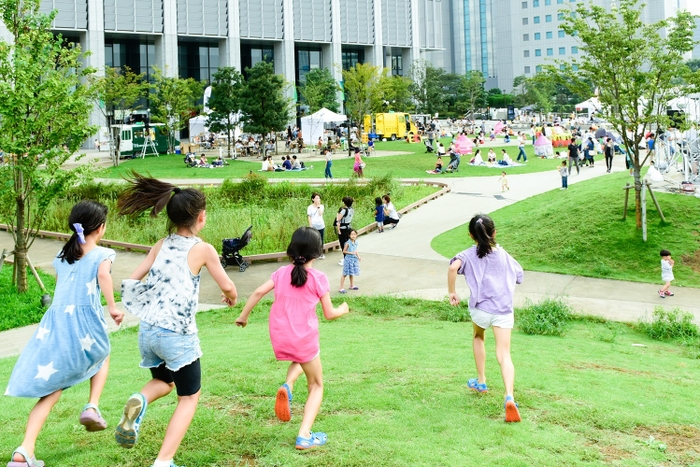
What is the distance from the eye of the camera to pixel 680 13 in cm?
1666

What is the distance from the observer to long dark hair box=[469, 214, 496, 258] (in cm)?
623

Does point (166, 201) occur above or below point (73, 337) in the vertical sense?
above

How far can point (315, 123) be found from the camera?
49250 mm

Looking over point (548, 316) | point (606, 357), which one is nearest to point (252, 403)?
point (606, 357)

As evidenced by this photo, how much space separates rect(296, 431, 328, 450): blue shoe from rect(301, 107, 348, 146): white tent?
44070mm

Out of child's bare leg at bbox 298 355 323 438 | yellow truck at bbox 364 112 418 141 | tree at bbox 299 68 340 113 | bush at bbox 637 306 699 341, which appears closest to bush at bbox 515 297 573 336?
bush at bbox 637 306 699 341

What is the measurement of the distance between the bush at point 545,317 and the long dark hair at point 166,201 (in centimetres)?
731

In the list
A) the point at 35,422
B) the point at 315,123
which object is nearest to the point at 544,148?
the point at 315,123

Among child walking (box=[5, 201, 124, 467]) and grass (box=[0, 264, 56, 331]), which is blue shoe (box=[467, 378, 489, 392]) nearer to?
child walking (box=[5, 201, 124, 467])

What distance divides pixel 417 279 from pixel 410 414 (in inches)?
372

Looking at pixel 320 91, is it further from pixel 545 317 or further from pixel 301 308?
pixel 301 308

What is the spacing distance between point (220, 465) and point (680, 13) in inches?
619

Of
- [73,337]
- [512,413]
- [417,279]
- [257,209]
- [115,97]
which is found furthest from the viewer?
[115,97]

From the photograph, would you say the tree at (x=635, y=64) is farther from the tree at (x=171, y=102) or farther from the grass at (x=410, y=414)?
the tree at (x=171, y=102)
